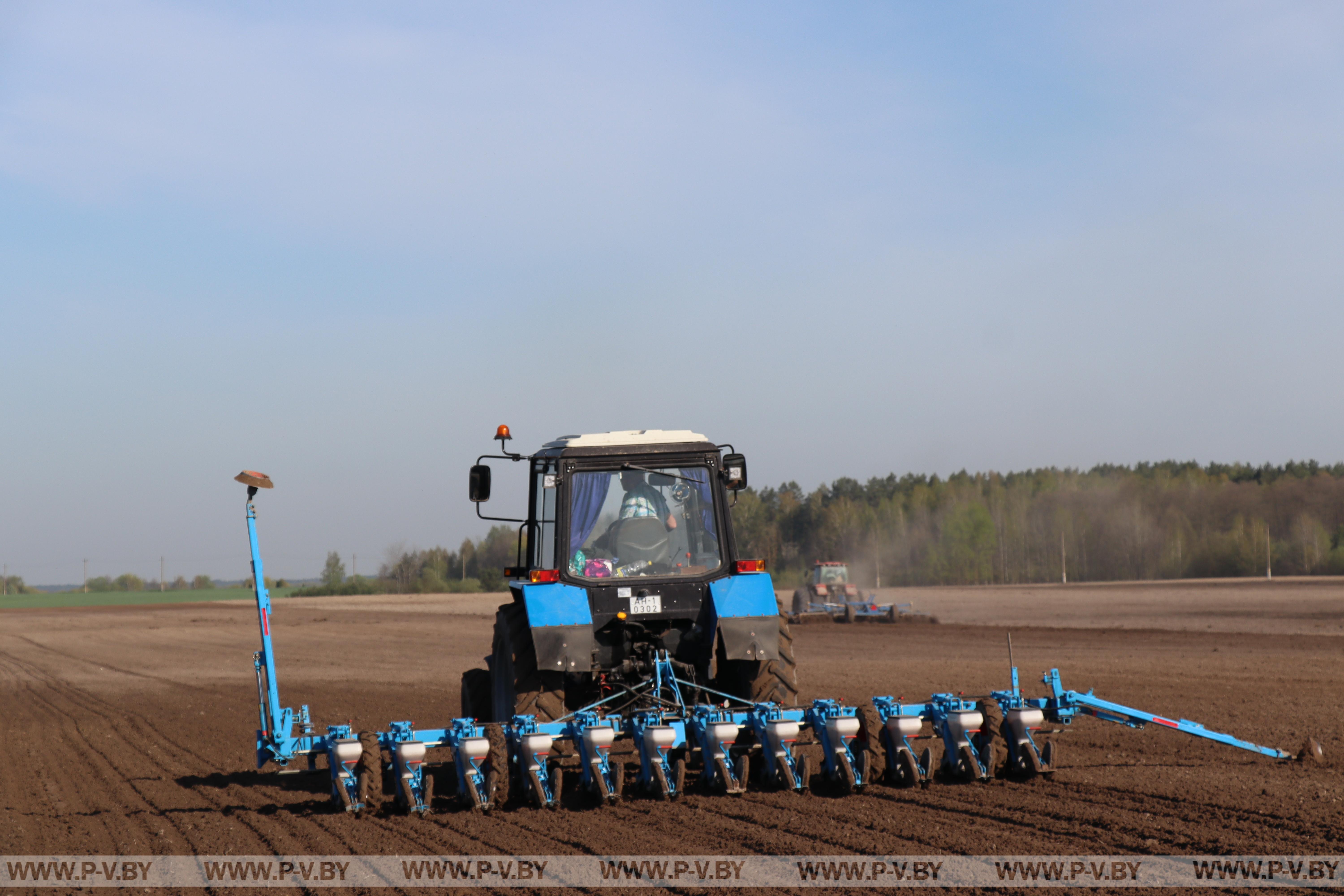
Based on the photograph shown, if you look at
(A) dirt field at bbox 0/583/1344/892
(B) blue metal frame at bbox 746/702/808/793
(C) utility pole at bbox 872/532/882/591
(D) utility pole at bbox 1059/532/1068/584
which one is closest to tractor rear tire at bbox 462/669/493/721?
(A) dirt field at bbox 0/583/1344/892

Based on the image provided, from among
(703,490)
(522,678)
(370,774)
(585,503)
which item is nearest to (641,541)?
(585,503)

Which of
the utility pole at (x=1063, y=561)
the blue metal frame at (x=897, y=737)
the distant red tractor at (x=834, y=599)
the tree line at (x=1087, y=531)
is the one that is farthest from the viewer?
the utility pole at (x=1063, y=561)

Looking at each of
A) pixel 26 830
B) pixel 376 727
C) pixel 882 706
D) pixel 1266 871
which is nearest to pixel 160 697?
pixel 376 727

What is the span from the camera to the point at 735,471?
28.4 feet

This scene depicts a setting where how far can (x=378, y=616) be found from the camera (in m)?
45.6

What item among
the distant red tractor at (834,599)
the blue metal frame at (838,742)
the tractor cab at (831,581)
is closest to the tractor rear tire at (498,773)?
the blue metal frame at (838,742)

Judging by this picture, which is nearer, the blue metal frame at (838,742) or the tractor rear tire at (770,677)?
the blue metal frame at (838,742)

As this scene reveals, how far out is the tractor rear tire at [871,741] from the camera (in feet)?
23.5

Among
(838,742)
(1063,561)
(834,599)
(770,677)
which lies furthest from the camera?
(1063,561)

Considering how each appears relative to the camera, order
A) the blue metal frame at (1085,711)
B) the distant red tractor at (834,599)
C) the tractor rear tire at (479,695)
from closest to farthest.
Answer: the blue metal frame at (1085,711)
the tractor rear tire at (479,695)
the distant red tractor at (834,599)

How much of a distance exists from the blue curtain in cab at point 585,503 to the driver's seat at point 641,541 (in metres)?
0.19

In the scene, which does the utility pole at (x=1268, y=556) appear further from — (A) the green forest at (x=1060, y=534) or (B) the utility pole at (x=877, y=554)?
(B) the utility pole at (x=877, y=554)

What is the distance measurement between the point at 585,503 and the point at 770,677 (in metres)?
1.85

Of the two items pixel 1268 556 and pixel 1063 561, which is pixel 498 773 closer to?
pixel 1268 556
